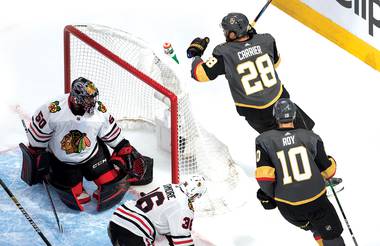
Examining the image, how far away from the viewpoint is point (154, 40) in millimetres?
7258

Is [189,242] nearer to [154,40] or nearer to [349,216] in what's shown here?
[349,216]

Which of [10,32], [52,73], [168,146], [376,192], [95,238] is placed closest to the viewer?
[95,238]

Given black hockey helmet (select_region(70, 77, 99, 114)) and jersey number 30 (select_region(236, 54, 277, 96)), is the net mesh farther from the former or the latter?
black hockey helmet (select_region(70, 77, 99, 114))

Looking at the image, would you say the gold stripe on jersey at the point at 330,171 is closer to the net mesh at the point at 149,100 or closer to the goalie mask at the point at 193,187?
the goalie mask at the point at 193,187

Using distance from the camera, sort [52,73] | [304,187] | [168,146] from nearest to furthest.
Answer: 1. [304,187]
2. [168,146]
3. [52,73]

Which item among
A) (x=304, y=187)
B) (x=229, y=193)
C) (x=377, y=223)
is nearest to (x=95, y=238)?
(x=229, y=193)

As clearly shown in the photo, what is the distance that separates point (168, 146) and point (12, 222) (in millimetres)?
1209

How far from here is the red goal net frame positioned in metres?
5.19

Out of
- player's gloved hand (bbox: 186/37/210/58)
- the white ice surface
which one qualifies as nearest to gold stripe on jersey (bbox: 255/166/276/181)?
the white ice surface

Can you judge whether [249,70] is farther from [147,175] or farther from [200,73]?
[147,175]

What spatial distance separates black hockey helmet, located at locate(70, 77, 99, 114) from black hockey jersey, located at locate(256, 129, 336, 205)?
1060 millimetres

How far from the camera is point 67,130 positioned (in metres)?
5.30

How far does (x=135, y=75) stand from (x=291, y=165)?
1.25 meters

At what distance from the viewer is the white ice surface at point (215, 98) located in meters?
5.32
